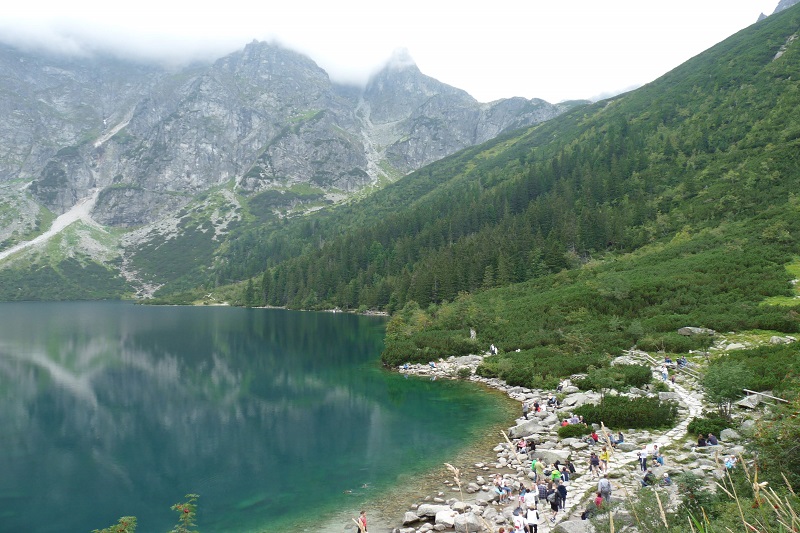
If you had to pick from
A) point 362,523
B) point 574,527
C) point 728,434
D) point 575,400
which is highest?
point 362,523

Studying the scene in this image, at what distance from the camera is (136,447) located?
33.5 metres

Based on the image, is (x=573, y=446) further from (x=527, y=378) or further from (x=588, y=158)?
(x=588, y=158)

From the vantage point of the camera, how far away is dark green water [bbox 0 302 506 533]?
24.8 m

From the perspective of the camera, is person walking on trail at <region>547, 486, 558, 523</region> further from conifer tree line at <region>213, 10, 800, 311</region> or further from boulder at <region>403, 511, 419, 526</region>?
conifer tree line at <region>213, 10, 800, 311</region>

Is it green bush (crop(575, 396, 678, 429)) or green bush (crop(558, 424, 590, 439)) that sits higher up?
green bush (crop(575, 396, 678, 429))

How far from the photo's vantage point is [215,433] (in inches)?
→ 1436

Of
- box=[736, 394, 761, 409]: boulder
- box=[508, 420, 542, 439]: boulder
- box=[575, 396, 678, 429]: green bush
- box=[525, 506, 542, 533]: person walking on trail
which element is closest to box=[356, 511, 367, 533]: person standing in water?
box=[525, 506, 542, 533]: person walking on trail

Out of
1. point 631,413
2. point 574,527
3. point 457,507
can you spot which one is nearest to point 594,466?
point 574,527

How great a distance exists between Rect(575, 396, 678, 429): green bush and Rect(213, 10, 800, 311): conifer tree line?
50.3 metres

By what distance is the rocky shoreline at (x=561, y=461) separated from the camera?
65.5 ft

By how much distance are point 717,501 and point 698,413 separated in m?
22.0

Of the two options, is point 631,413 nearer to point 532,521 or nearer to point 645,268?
point 532,521

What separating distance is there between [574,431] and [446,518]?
13658 millimetres

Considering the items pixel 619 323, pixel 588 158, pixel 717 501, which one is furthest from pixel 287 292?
pixel 717 501
